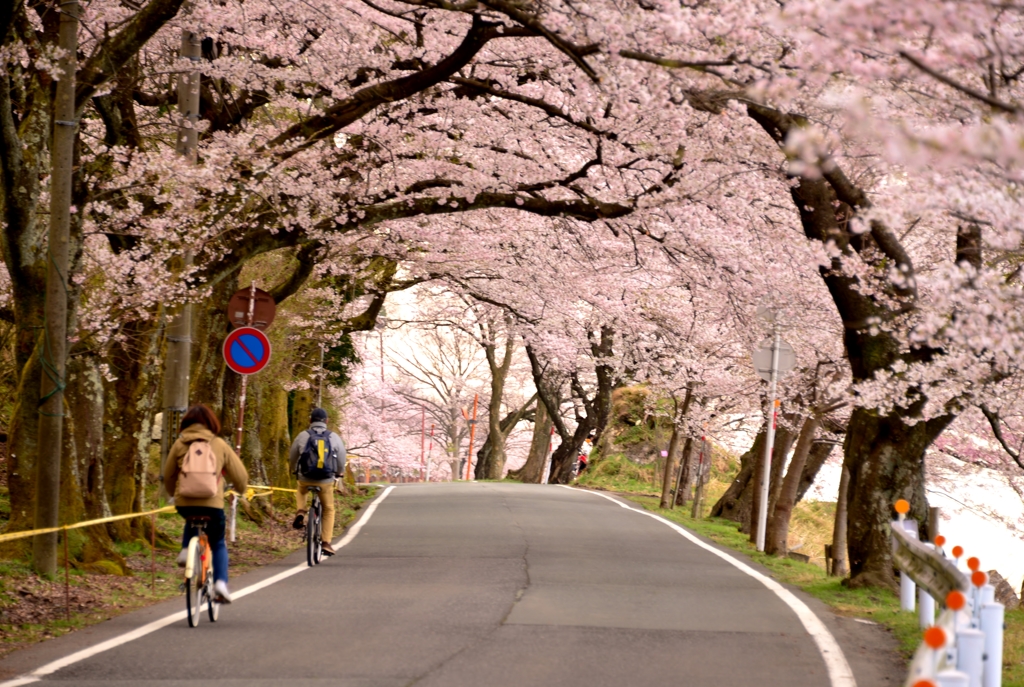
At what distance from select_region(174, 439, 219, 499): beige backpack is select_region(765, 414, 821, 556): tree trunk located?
37.0 ft

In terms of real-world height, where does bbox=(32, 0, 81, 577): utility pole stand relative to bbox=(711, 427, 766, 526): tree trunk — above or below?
above

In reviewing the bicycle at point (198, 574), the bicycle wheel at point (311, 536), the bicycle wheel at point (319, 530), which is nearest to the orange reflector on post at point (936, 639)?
the bicycle at point (198, 574)

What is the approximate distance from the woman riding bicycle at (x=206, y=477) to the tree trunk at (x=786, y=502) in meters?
11.0

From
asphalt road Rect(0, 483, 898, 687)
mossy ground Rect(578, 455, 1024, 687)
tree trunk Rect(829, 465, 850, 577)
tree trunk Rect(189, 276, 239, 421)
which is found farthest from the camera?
tree trunk Rect(829, 465, 850, 577)

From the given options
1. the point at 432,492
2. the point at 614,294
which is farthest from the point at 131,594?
the point at 432,492

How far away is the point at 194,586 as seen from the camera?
938cm

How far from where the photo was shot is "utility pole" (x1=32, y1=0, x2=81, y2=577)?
36.4ft

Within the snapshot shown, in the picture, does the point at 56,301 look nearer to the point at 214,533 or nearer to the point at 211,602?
the point at 214,533

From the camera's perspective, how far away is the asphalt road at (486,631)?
25.0 feet

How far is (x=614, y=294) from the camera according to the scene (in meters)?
26.5

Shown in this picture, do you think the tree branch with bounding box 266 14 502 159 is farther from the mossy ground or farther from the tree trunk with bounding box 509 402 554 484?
the tree trunk with bounding box 509 402 554 484

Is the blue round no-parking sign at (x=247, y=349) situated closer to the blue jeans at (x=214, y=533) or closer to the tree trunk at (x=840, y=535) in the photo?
the blue jeans at (x=214, y=533)

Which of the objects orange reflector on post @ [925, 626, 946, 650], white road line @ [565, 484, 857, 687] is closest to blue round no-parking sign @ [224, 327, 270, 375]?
white road line @ [565, 484, 857, 687]

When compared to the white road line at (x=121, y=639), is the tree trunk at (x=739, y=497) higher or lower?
higher
